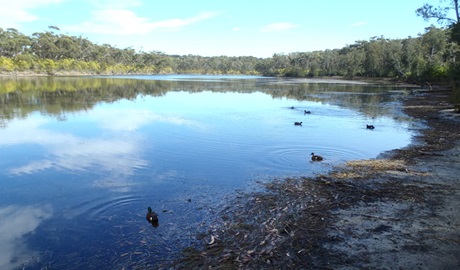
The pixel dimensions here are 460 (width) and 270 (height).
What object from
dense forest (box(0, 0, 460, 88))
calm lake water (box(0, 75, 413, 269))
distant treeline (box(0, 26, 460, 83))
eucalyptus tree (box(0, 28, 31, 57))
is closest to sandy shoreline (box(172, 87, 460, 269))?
calm lake water (box(0, 75, 413, 269))

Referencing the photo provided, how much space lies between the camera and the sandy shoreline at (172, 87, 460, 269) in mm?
5742

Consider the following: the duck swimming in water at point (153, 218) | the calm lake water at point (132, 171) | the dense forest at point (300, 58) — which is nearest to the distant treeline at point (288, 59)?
the dense forest at point (300, 58)

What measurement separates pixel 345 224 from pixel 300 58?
172m

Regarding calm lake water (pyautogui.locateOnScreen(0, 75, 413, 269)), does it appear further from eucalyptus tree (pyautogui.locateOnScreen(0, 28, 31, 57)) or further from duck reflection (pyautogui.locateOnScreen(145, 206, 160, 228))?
eucalyptus tree (pyautogui.locateOnScreen(0, 28, 31, 57))

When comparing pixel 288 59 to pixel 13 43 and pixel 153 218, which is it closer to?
pixel 13 43

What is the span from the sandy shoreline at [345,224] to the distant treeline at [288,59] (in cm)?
4794

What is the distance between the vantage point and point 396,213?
7.59 metres

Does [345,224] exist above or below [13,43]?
below

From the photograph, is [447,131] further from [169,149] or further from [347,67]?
[347,67]

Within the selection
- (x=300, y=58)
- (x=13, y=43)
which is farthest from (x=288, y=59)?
(x=13, y=43)

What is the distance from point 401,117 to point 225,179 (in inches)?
844

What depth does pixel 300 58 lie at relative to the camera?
559 ft

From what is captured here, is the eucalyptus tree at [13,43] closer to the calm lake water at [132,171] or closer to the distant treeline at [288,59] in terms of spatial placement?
the distant treeline at [288,59]

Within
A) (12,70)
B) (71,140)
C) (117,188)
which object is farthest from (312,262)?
(12,70)
